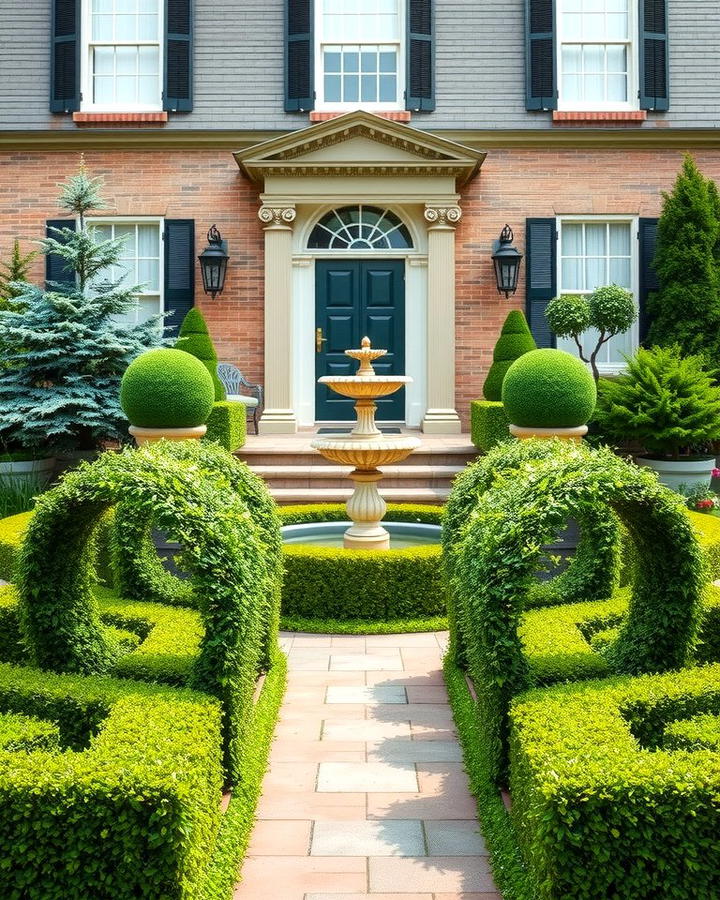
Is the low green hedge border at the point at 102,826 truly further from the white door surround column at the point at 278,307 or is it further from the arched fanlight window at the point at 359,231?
the arched fanlight window at the point at 359,231

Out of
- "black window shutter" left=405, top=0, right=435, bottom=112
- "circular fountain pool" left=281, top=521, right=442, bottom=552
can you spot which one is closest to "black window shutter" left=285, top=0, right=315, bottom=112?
"black window shutter" left=405, top=0, right=435, bottom=112

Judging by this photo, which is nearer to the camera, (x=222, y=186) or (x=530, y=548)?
(x=530, y=548)

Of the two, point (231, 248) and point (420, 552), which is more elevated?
point (231, 248)

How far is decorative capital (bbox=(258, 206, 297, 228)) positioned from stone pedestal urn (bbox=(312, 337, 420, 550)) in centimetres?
543

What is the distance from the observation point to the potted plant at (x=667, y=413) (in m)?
11.9

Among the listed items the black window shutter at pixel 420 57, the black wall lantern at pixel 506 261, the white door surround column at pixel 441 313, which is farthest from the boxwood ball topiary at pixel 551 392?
the black window shutter at pixel 420 57

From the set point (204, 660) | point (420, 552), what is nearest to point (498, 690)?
point (204, 660)

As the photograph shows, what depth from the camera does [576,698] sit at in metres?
4.38

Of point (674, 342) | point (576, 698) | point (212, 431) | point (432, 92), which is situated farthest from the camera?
point (432, 92)

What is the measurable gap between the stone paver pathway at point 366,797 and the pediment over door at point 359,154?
904 centimetres

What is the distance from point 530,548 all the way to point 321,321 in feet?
36.5

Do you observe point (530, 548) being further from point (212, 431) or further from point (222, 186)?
point (222, 186)

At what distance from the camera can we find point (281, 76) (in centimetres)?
1512

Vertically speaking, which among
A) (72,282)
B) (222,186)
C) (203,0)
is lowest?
(72,282)
